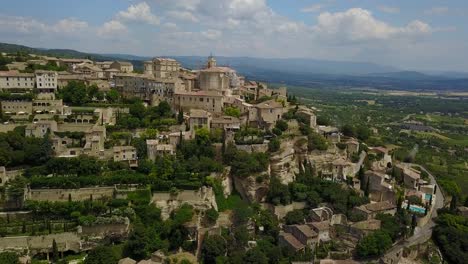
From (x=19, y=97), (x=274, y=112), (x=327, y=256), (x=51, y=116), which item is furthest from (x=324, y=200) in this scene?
(x=19, y=97)

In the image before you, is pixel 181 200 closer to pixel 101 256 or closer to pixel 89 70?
pixel 101 256

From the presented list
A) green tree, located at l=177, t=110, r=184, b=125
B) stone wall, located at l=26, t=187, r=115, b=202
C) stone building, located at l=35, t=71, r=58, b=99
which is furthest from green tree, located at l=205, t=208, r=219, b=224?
stone building, located at l=35, t=71, r=58, b=99

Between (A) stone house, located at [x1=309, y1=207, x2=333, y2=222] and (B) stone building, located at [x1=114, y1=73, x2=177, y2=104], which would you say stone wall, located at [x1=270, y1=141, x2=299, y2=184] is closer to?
(A) stone house, located at [x1=309, y1=207, x2=333, y2=222]

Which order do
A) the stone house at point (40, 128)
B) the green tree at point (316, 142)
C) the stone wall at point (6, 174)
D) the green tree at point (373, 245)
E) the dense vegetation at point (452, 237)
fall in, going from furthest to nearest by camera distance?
the green tree at point (316, 142)
the stone house at point (40, 128)
the dense vegetation at point (452, 237)
the stone wall at point (6, 174)
the green tree at point (373, 245)

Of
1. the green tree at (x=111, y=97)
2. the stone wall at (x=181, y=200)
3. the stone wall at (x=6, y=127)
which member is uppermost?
the green tree at (x=111, y=97)

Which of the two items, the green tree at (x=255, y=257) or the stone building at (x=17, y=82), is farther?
the stone building at (x=17, y=82)

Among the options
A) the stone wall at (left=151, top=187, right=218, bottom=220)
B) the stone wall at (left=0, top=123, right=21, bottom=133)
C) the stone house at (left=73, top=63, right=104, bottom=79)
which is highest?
the stone house at (left=73, top=63, right=104, bottom=79)

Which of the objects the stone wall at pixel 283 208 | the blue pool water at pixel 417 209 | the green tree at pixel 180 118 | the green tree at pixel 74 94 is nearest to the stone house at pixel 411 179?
the blue pool water at pixel 417 209

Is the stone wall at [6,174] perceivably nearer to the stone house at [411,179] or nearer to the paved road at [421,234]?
the paved road at [421,234]
